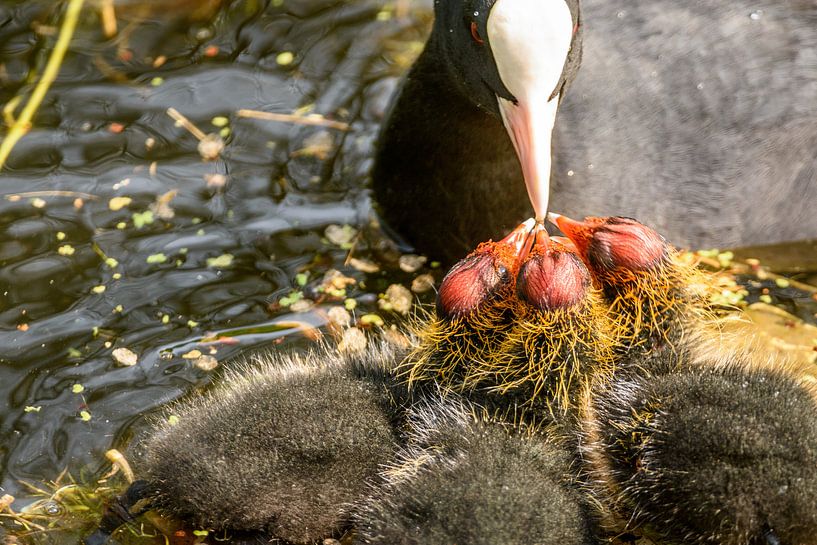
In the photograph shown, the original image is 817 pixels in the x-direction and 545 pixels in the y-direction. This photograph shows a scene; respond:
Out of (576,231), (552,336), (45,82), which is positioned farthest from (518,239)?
(45,82)

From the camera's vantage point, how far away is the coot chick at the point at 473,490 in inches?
101

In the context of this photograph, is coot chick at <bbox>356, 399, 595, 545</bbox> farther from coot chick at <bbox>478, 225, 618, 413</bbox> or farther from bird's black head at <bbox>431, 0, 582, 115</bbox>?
bird's black head at <bbox>431, 0, 582, 115</bbox>

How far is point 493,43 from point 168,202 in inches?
56.1

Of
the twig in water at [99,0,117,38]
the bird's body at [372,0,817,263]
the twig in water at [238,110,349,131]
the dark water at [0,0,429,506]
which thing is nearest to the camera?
the dark water at [0,0,429,506]

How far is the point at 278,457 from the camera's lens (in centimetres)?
281

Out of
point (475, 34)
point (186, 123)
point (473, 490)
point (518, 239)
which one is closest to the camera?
point (473, 490)

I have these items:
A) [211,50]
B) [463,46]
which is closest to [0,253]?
[211,50]

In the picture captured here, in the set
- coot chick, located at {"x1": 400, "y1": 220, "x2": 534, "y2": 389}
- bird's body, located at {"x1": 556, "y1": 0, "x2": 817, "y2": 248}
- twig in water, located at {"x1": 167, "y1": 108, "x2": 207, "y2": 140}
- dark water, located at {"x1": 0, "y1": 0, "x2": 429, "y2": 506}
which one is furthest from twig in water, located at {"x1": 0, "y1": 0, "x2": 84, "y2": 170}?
coot chick, located at {"x1": 400, "y1": 220, "x2": 534, "y2": 389}

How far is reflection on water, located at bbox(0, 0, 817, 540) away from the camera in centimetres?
351

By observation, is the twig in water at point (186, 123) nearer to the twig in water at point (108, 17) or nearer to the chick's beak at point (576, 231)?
the twig in water at point (108, 17)

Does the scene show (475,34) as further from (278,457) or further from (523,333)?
(278,457)

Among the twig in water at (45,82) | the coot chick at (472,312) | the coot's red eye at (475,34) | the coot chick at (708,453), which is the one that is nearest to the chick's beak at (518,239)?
Answer: the coot chick at (472,312)

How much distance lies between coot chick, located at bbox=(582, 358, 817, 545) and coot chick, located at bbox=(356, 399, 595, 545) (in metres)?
0.14

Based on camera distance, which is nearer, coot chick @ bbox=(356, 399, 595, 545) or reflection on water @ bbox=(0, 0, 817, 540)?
coot chick @ bbox=(356, 399, 595, 545)
